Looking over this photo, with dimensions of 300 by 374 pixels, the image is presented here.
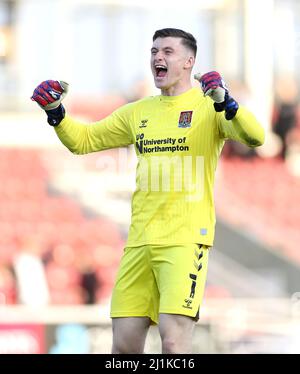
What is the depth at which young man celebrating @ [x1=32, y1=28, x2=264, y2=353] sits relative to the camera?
18.9ft

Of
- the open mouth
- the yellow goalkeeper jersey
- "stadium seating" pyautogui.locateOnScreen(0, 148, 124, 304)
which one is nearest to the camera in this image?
the yellow goalkeeper jersey

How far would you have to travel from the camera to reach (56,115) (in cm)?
612

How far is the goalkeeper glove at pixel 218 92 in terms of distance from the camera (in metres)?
5.54

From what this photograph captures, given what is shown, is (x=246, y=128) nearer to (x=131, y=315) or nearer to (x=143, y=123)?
(x=143, y=123)

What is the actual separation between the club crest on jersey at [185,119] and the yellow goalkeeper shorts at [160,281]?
702 millimetres

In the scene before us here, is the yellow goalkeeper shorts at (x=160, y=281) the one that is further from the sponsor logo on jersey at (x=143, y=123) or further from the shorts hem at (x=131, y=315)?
the sponsor logo on jersey at (x=143, y=123)

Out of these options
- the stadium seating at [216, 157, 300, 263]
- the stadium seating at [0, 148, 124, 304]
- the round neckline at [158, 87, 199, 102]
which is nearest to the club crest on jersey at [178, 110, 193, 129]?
the round neckline at [158, 87, 199, 102]

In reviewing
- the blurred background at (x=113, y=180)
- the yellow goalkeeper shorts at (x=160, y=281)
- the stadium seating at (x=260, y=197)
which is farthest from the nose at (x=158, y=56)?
the stadium seating at (x=260, y=197)

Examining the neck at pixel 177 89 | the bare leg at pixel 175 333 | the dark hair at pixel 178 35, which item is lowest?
the bare leg at pixel 175 333

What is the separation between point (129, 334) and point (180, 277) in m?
0.47

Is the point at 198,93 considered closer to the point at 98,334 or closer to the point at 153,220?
the point at 153,220

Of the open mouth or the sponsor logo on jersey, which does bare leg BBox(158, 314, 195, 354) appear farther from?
the open mouth

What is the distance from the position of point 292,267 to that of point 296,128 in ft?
9.84

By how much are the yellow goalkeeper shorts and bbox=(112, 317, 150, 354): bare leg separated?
36mm
